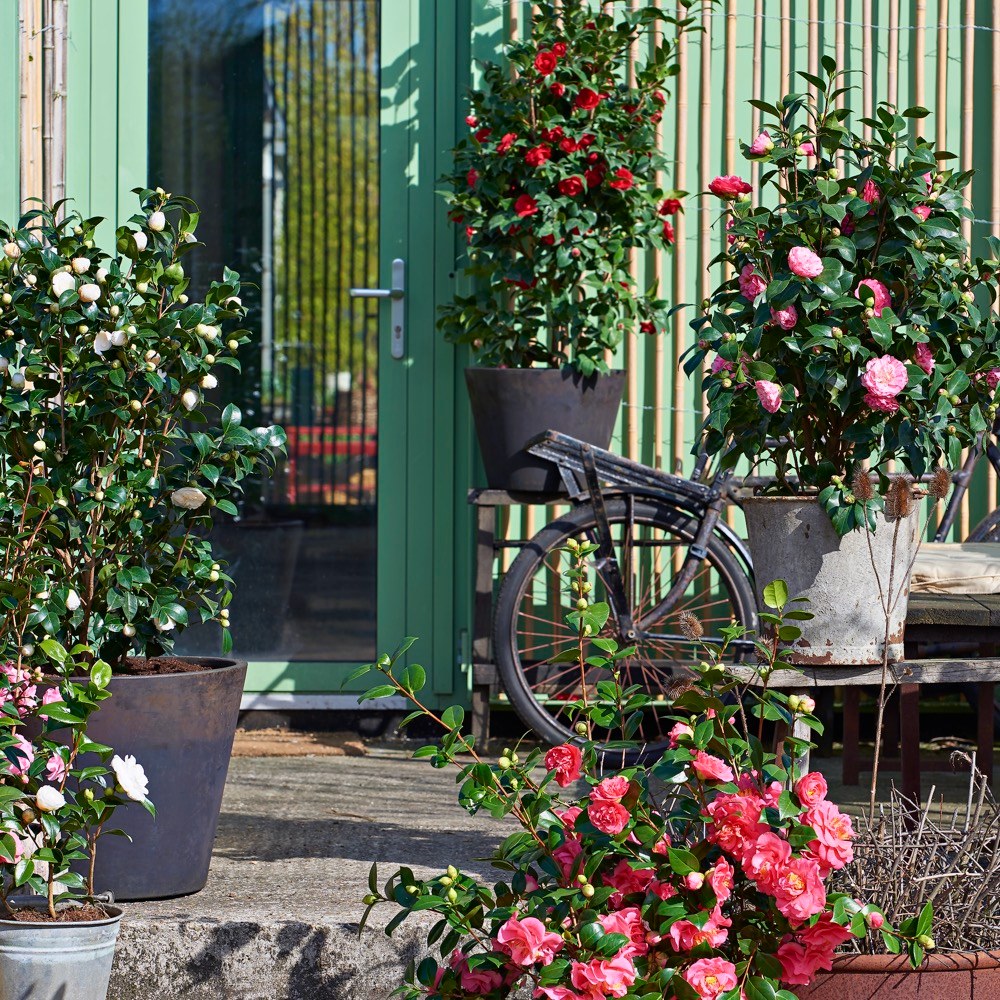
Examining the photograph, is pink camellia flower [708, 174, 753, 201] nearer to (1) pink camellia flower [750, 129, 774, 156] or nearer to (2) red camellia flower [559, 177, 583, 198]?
(1) pink camellia flower [750, 129, 774, 156]

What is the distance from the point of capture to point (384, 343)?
4.44 m

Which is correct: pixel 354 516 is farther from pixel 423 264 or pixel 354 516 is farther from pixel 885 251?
pixel 885 251

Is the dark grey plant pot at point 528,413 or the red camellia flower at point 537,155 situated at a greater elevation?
the red camellia flower at point 537,155

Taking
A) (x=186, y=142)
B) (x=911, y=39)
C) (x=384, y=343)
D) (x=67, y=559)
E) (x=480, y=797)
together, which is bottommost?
(x=480, y=797)

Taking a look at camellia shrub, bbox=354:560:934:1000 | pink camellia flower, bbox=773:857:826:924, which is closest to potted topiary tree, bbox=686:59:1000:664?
camellia shrub, bbox=354:560:934:1000

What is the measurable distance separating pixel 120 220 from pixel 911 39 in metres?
2.66

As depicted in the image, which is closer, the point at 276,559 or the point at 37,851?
the point at 37,851

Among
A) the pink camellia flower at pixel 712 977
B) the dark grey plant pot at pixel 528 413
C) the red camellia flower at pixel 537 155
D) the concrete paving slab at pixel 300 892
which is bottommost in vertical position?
the concrete paving slab at pixel 300 892

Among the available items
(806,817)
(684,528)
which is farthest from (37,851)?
(684,528)

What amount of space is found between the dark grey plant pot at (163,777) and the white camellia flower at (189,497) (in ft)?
1.13

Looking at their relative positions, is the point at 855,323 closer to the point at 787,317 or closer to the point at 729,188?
the point at 787,317

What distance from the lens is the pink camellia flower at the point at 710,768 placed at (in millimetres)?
1838

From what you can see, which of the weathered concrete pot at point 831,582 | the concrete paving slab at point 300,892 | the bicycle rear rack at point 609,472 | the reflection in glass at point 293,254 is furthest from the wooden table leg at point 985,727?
the reflection in glass at point 293,254

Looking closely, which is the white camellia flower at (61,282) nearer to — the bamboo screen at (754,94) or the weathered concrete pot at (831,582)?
the weathered concrete pot at (831,582)
